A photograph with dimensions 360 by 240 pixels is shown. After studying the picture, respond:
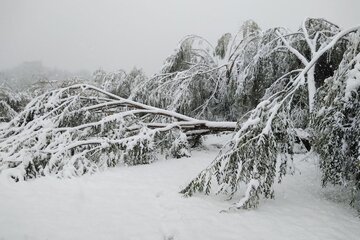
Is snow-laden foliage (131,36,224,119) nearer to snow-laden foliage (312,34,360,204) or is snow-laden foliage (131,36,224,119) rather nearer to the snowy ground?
the snowy ground

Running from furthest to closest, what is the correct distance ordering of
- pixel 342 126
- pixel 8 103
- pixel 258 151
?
pixel 8 103, pixel 258 151, pixel 342 126

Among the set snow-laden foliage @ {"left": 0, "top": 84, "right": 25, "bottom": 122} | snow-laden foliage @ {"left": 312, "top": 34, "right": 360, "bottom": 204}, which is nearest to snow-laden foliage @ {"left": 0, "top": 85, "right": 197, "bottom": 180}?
snow-laden foliage @ {"left": 312, "top": 34, "right": 360, "bottom": 204}

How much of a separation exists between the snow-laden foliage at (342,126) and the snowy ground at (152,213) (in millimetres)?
559

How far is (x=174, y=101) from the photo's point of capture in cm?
765

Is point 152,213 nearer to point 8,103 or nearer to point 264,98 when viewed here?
point 264,98

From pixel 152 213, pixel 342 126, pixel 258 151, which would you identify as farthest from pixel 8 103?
pixel 342 126

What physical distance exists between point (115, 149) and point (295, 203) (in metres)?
3.07

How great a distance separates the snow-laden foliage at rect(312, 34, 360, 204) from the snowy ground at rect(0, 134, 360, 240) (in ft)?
1.83

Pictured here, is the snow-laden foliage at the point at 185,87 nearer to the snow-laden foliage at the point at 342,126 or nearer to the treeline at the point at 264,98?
the treeline at the point at 264,98

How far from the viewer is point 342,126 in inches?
144

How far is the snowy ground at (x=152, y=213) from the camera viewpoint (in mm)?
3264

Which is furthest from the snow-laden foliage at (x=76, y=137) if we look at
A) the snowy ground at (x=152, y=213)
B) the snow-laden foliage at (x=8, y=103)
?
the snow-laden foliage at (x=8, y=103)

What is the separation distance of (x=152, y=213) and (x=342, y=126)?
2.35m

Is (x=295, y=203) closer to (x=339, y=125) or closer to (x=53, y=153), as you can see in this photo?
(x=339, y=125)
